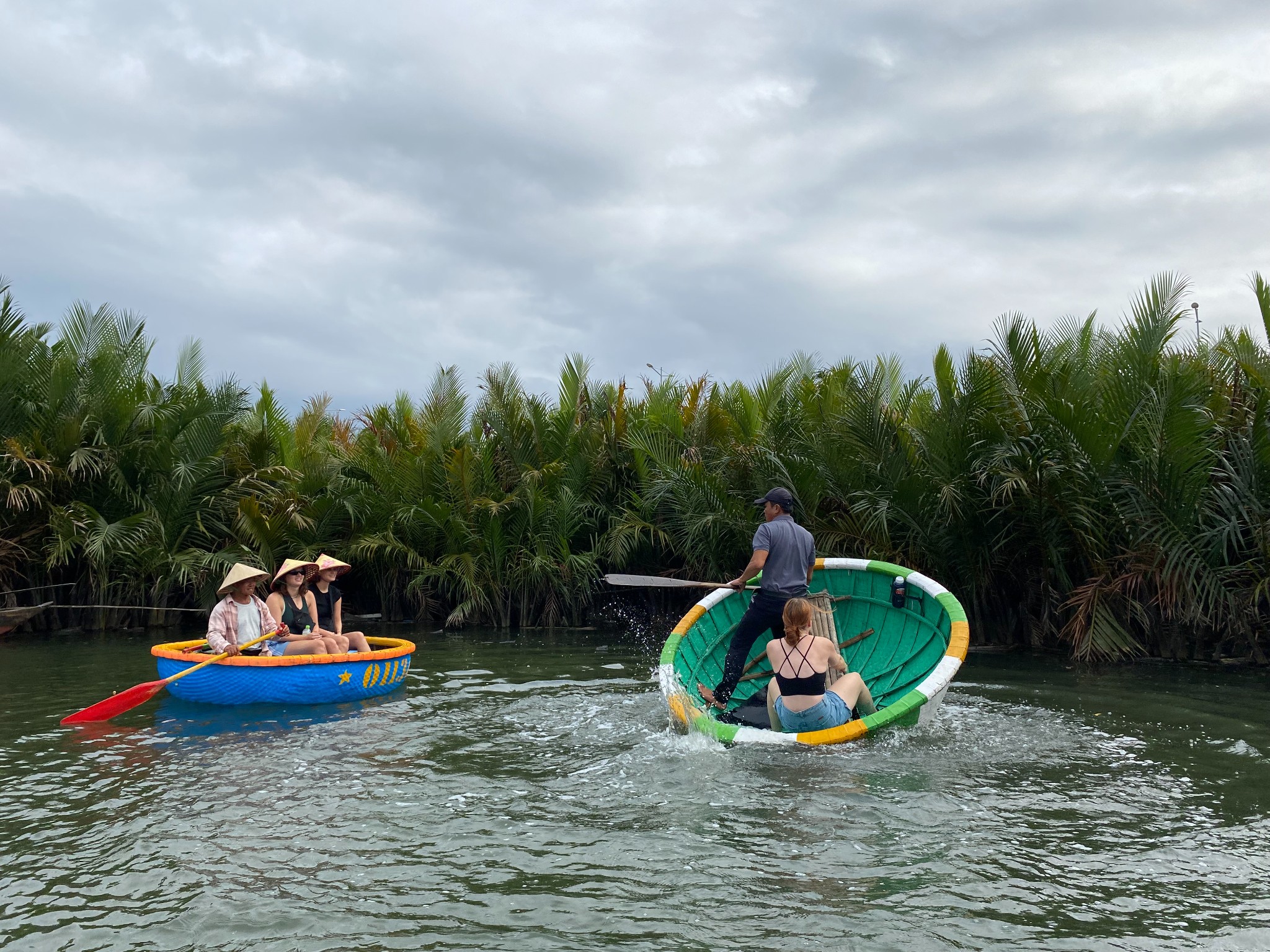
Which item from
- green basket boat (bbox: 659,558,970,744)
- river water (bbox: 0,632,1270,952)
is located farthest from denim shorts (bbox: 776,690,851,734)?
green basket boat (bbox: 659,558,970,744)

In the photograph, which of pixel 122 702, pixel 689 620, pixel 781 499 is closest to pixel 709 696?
pixel 689 620

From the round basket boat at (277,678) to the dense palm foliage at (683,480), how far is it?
18.3ft

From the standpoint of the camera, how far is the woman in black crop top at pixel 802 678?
268 inches

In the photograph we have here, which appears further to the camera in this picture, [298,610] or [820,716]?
[298,610]

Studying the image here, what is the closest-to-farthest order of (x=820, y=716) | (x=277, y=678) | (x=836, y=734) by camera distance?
(x=836, y=734)
(x=820, y=716)
(x=277, y=678)

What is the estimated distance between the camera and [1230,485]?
10.8 metres

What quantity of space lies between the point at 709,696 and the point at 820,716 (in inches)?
64.7

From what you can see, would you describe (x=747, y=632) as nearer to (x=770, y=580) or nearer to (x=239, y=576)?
(x=770, y=580)

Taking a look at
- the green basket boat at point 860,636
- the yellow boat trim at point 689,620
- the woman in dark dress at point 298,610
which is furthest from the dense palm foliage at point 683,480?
the woman in dark dress at point 298,610

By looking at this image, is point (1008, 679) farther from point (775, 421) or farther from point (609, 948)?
point (609, 948)

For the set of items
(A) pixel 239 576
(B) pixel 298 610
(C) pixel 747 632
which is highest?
(A) pixel 239 576

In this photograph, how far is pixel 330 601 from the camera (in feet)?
34.4

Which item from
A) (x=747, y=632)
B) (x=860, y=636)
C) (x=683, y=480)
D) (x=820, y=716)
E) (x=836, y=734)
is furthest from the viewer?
(x=683, y=480)

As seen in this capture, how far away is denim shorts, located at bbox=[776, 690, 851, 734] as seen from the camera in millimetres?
6793
